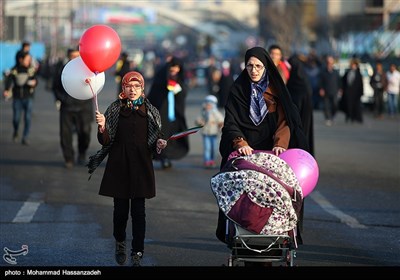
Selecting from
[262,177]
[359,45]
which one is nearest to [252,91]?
[262,177]

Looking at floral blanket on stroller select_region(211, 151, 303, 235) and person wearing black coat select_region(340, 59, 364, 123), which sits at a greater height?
floral blanket on stroller select_region(211, 151, 303, 235)

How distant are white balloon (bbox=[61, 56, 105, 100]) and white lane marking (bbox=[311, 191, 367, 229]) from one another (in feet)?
12.6

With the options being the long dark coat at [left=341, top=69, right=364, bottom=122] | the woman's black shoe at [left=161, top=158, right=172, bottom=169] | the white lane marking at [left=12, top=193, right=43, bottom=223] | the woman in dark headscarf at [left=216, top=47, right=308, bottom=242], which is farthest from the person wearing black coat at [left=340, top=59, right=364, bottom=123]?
the woman in dark headscarf at [left=216, top=47, right=308, bottom=242]

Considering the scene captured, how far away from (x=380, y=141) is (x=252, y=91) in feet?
53.5

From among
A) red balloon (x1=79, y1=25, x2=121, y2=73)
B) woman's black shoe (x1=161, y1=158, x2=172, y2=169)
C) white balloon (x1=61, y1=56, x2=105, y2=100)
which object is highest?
red balloon (x1=79, y1=25, x2=121, y2=73)

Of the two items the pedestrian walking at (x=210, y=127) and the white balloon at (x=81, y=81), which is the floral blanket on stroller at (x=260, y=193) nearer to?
the white balloon at (x=81, y=81)

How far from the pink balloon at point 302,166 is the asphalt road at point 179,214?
52.8 inches

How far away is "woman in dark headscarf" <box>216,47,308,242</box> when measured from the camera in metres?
8.43

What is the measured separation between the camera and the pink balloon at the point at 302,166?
26.4ft

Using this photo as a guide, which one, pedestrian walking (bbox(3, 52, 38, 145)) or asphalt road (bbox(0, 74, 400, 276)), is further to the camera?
pedestrian walking (bbox(3, 52, 38, 145))

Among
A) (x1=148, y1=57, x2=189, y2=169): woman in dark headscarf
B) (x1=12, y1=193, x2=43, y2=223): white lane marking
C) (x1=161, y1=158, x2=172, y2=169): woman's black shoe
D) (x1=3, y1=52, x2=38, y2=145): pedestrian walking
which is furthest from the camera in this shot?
(x1=3, y1=52, x2=38, y2=145): pedestrian walking

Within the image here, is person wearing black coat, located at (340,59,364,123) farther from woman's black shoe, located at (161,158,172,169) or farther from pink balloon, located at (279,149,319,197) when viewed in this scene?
pink balloon, located at (279,149,319,197)

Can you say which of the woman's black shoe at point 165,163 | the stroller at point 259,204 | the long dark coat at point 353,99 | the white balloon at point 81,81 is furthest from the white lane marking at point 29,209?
the long dark coat at point 353,99

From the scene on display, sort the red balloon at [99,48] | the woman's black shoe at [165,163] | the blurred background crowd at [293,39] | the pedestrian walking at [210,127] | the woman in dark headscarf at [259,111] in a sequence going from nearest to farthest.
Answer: the woman in dark headscarf at [259,111] → the red balloon at [99,48] → the woman's black shoe at [165,163] → the pedestrian walking at [210,127] → the blurred background crowd at [293,39]
